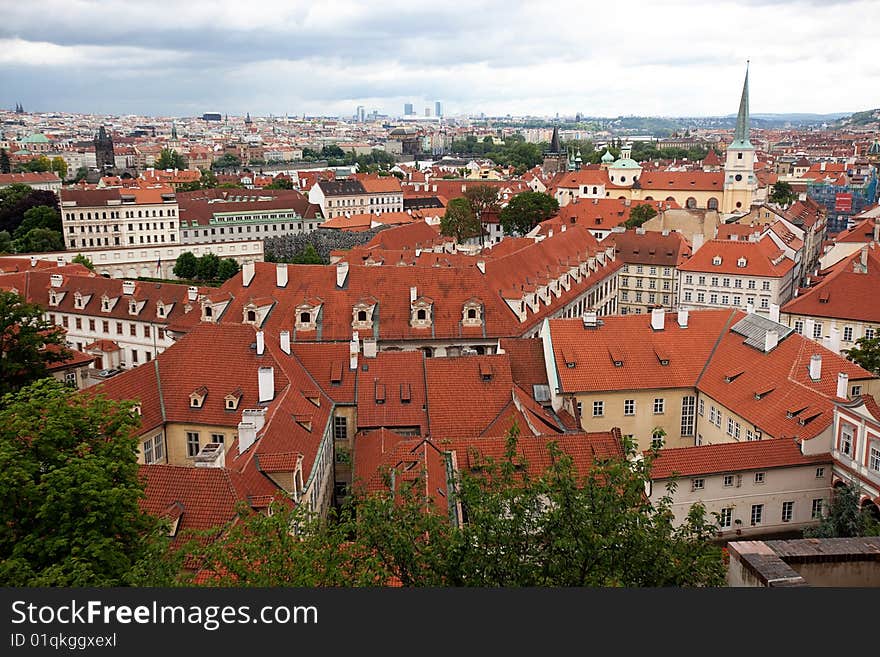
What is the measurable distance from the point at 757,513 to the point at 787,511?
1.11 metres

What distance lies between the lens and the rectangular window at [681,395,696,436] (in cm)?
3822

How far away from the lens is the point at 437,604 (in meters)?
9.31

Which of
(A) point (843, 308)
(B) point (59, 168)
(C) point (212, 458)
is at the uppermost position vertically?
(B) point (59, 168)

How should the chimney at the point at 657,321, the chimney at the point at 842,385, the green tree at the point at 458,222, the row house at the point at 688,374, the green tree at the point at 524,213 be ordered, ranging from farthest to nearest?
1. the green tree at the point at 524,213
2. the green tree at the point at 458,222
3. the chimney at the point at 657,321
4. the row house at the point at 688,374
5. the chimney at the point at 842,385

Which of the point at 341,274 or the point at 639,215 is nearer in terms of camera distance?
the point at 341,274

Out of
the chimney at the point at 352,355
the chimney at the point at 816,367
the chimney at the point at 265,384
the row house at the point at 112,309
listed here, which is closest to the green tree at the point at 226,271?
the row house at the point at 112,309

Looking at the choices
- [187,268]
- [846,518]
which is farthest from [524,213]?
[846,518]

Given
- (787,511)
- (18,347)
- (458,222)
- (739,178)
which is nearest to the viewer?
(787,511)

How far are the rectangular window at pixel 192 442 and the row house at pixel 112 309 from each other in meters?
22.0

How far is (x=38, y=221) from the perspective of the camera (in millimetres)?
104062

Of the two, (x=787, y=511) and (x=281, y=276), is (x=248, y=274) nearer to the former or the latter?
(x=281, y=276)

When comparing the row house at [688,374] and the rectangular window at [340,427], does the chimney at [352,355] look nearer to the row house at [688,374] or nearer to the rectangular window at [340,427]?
the rectangular window at [340,427]

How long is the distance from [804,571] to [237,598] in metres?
8.93

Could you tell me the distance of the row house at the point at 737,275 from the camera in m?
65.2
